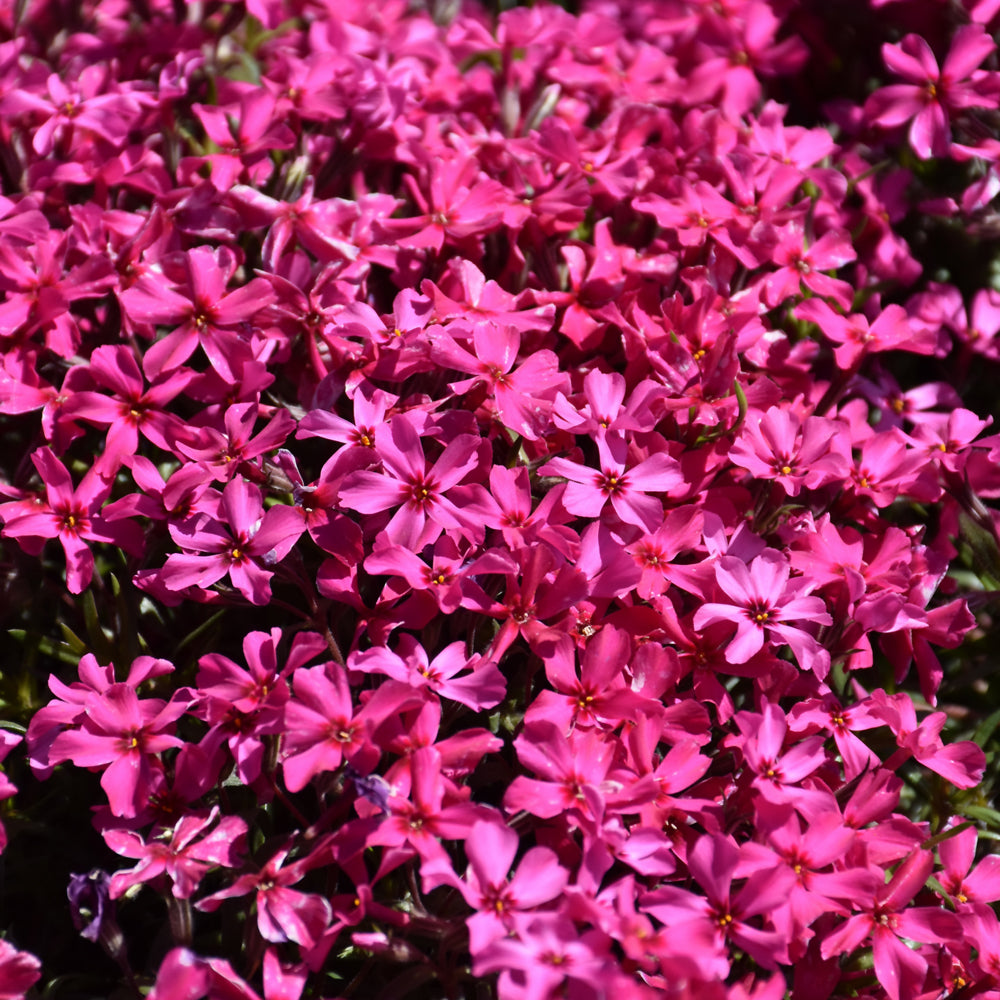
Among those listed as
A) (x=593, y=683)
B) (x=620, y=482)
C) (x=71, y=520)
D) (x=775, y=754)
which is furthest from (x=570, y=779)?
(x=71, y=520)

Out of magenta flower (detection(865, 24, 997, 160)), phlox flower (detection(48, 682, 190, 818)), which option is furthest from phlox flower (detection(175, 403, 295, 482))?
magenta flower (detection(865, 24, 997, 160))

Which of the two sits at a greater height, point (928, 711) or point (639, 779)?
point (639, 779)

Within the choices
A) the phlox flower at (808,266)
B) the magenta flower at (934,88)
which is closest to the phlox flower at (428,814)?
the phlox flower at (808,266)

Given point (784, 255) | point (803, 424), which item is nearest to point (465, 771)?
point (803, 424)

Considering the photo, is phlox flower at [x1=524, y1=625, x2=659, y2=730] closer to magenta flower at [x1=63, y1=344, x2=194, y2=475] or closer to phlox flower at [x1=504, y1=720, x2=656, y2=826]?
phlox flower at [x1=504, y1=720, x2=656, y2=826]

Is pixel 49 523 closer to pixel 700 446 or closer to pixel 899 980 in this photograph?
pixel 700 446

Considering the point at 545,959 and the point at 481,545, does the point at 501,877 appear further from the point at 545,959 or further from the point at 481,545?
the point at 481,545

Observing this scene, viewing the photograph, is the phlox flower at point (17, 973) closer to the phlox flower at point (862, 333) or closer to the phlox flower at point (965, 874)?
the phlox flower at point (965, 874)
